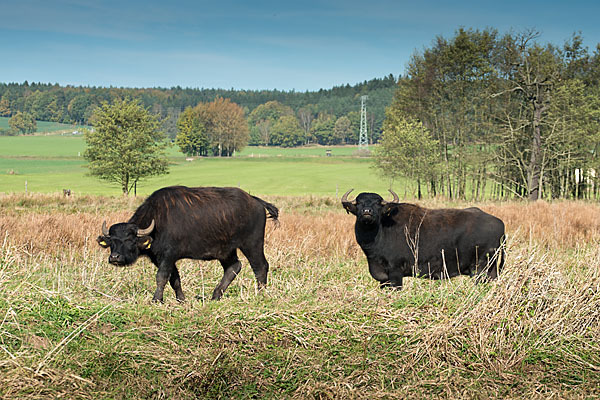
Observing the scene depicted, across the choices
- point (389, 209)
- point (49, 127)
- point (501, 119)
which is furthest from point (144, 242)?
point (49, 127)

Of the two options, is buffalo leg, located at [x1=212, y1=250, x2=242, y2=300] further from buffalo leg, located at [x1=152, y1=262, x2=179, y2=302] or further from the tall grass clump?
the tall grass clump

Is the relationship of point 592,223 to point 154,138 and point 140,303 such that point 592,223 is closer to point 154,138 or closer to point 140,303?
point 140,303

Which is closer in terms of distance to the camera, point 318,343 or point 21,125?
point 318,343

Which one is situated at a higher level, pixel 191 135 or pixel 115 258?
pixel 191 135

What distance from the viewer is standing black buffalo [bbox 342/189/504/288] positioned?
8.35m

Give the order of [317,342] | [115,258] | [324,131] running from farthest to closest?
[324,131], [115,258], [317,342]

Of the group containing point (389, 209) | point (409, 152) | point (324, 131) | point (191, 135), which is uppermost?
point (324, 131)

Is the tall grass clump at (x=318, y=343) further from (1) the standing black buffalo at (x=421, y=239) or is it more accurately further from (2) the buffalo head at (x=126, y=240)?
(1) the standing black buffalo at (x=421, y=239)

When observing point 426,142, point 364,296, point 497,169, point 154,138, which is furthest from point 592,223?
point 154,138

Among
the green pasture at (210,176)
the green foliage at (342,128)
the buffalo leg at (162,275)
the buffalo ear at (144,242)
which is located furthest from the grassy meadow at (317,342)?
the green foliage at (342,128)

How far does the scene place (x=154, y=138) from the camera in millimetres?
49844

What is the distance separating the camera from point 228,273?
8.61 m

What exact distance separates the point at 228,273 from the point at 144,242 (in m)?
1.59

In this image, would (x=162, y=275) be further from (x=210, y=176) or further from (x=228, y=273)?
(x=210, y=176)
